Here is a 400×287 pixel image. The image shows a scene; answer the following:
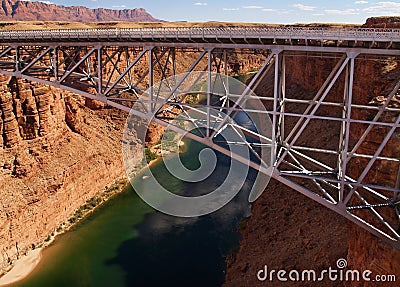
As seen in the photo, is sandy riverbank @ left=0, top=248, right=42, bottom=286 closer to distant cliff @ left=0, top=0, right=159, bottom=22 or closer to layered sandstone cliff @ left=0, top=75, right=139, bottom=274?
layered sandstone cliff @ left=0, top=75, right=139, bottom=274

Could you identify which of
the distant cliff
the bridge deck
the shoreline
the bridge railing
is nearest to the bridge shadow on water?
the shoreline

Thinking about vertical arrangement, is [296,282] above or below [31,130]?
below

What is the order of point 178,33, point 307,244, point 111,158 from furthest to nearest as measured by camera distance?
point 111,158 → point 307,244 → point 178,33

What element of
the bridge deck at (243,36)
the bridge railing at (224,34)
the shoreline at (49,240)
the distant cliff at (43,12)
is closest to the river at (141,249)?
the shoreline at (49,240)

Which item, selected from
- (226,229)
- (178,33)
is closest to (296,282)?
(226,229)

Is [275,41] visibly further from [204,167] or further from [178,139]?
[178,139]

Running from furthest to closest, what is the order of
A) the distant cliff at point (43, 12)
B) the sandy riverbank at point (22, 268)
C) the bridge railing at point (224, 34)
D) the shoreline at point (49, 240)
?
the distant cliff at point (43, 12), the shoreline at point (49, 240), the sandy riverbank at point (22, 268), the bridge railing at point (224, 34)

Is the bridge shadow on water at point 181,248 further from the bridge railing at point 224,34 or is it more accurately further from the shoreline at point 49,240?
the bridge railing at point 224,34
